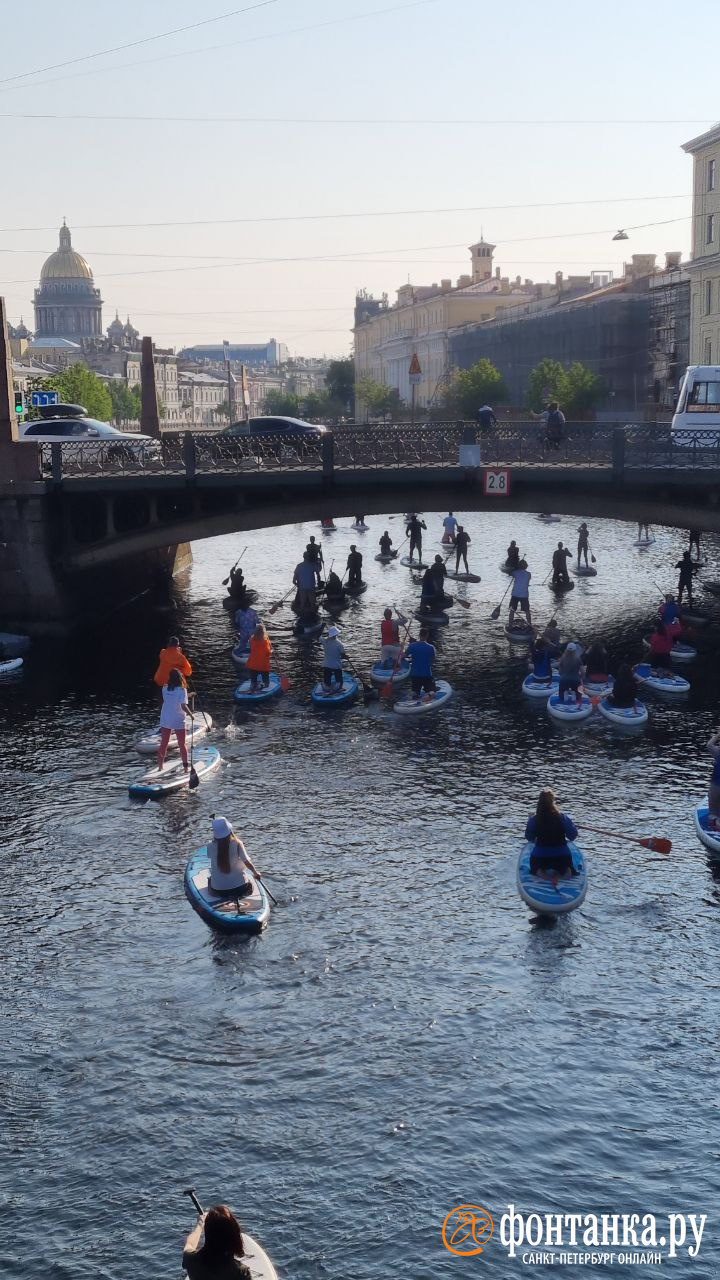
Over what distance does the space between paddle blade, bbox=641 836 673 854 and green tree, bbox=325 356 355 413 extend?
552 ft

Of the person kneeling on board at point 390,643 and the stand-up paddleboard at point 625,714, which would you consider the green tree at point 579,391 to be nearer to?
the person kneeling on board at point 390,643

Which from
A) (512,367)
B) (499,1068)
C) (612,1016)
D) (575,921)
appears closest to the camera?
(499,1068)

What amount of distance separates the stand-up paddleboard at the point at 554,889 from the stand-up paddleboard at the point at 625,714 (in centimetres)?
1040

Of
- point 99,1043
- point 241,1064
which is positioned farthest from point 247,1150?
point 99,1043

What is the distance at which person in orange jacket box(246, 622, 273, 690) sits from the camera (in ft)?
111

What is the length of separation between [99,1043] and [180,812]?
901 centimetres

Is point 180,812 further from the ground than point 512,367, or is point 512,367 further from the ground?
point 512,367

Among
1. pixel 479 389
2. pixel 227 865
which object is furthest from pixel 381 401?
pixel 227 865

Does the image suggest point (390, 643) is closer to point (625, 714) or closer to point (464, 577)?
point (625, 714)

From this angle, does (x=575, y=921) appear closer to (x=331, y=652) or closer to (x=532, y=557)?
(x=331, y=652)

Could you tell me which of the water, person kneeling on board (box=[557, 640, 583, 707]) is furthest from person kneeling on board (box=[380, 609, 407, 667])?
person kneeling on board (box=[557, 640, 583, 707])

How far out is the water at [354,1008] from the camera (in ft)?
44.5

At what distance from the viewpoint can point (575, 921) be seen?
1997cm

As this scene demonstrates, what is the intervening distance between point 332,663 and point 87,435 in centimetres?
2168
